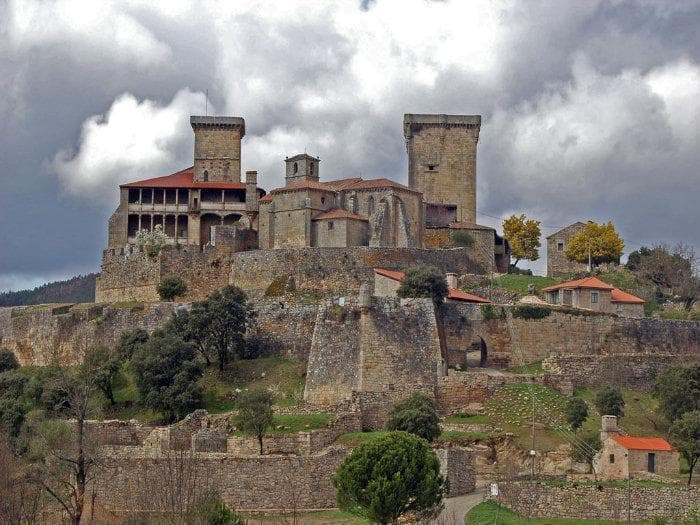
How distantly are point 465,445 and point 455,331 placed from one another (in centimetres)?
1312

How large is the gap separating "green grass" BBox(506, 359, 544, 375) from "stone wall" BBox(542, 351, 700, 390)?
62 centimetres

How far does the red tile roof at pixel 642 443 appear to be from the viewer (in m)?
52.4

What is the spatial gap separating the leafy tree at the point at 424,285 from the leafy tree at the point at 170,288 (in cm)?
1477

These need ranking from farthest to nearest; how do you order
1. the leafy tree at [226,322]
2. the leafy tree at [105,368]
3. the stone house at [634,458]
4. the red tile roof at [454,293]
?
the red tile roof at [454,293], the leafy tree at [226,322], the leafy tree at [105,368], the stone house at [634,458]

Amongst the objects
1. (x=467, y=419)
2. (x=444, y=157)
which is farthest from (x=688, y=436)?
(x=444, y=157)

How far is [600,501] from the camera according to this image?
154ft

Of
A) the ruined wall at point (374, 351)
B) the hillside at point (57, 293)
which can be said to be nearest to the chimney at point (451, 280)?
the ruined wall at point (374, 351)

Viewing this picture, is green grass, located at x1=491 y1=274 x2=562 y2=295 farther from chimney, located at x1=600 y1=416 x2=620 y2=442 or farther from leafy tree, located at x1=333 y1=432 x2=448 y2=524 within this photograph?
leafy tree, located at x1=333 y1=432 x2=448 y2=524

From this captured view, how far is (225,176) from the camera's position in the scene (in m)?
90.2

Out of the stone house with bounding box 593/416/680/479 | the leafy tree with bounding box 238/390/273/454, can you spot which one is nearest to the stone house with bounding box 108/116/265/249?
the leafy tree with bounding box 238/390/273/454

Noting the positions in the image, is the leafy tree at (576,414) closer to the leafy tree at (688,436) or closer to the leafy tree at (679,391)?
the leafy tree at (688,436)

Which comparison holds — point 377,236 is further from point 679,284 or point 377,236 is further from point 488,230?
point 679,284

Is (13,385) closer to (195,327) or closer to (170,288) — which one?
(195,327)

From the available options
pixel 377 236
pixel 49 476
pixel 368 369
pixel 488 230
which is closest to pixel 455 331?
pixel 368 369
